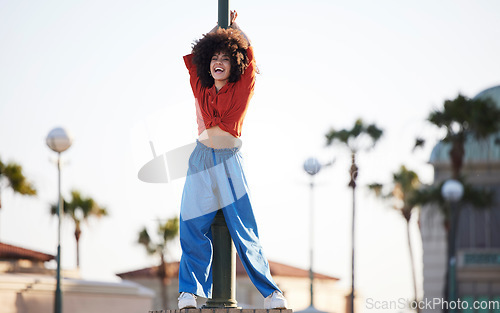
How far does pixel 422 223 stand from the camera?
40531 mm

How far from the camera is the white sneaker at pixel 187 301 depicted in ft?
22.6

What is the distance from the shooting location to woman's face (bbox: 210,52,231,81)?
722 centimetres

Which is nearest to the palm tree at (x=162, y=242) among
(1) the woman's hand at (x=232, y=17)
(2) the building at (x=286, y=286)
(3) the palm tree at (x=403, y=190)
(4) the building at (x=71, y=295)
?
(2) the building at (x=286, y=286)

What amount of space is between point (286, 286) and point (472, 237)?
11.8 metres

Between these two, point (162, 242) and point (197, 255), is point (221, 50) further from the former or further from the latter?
point (162, 242)

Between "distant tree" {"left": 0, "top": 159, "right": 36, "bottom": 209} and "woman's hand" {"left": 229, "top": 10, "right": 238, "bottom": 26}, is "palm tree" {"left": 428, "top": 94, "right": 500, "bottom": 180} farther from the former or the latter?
"woman's hand" {"left": 229, "top": 10, "right": 238, "bottom": 26}

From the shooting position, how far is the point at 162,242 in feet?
161

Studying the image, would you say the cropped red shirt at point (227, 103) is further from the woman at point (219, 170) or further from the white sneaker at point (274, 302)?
the white sneaker at point (274, 302)

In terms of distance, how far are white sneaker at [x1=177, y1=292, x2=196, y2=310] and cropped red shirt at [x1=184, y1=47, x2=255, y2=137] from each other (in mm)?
1265

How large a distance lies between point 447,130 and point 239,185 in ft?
95.4

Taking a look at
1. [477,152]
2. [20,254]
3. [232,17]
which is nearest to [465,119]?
[477,152]

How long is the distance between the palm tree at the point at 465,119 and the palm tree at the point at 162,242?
17222 millimetres

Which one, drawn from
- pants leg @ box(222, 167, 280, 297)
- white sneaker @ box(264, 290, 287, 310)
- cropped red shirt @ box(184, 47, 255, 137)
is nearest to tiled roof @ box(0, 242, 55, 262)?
cropped red shirt @ box(184, 47, 255, 137)

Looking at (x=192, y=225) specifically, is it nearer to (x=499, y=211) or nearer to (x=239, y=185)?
(x=239, y=185)
